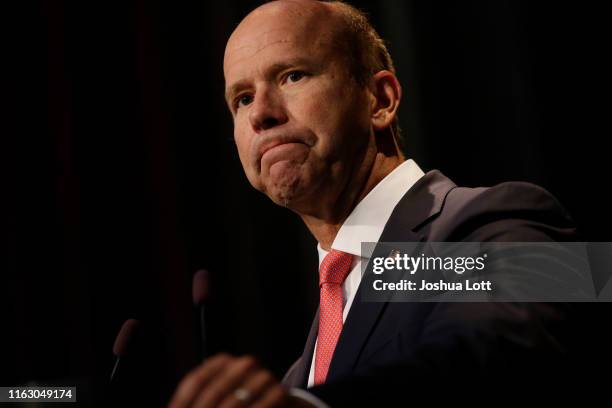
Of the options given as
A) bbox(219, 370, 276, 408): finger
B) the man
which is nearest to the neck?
the man

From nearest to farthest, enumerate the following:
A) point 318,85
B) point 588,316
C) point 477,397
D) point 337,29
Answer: point 477,397, point 588,316, point 318,85, point 337,29

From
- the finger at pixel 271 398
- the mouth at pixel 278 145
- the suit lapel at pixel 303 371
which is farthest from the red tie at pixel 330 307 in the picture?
the finger at pixel 271 398

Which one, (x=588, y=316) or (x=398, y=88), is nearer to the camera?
(x=588, y=316)

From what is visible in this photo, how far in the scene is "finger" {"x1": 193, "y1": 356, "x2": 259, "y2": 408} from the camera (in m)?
0.80

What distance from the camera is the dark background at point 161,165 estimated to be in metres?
2.36

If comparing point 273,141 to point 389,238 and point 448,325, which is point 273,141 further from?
point 448,325

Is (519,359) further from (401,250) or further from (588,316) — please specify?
(401,250)

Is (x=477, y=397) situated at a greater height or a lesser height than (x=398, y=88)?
lesser

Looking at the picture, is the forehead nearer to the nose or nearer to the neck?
the nose

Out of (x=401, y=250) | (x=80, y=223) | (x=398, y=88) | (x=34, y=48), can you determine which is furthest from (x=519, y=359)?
(x=34, y=48)

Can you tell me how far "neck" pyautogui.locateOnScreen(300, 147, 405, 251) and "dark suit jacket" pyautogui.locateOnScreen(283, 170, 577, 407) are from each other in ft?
0.60

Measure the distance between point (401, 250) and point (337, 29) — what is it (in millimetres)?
701

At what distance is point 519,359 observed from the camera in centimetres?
102

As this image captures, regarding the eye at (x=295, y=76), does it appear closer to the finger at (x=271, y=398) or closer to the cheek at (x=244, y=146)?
the cheek at (x=244, y=146)
